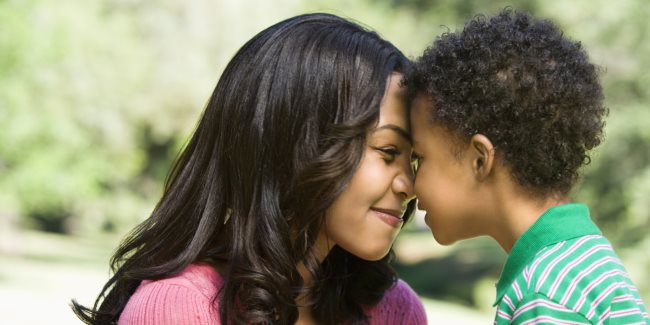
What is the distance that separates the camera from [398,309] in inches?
119

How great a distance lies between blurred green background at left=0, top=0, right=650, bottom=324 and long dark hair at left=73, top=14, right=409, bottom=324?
8976mm

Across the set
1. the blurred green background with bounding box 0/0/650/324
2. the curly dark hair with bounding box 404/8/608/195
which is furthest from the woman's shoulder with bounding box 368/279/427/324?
the blurred green background with bounding box 0/0/650/324

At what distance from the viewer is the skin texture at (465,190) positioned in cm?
246

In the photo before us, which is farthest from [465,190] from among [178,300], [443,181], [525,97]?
[178,300]

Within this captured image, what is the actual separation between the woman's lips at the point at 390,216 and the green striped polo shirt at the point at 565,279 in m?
0.36

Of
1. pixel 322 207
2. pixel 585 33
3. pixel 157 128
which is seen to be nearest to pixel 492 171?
pixel 322 207

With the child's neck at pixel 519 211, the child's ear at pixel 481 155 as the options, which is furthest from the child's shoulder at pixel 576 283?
the child's ear at pixel 481 155

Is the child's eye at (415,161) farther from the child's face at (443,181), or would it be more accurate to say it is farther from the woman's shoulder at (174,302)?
the woman's shoulder at (174,302)

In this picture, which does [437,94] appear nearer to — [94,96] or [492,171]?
[492,171]

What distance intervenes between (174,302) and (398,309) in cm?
90

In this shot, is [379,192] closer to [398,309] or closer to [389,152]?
[389,152]

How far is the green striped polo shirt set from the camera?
2.12m

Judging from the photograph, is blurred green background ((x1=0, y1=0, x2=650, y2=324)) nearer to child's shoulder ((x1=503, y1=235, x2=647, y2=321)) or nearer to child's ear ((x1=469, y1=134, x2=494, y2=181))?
child's ear ((x1=469, y1=134, x2=494, y2=181))

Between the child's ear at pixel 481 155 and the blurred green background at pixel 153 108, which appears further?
the blurred green background at pixel 153 108
